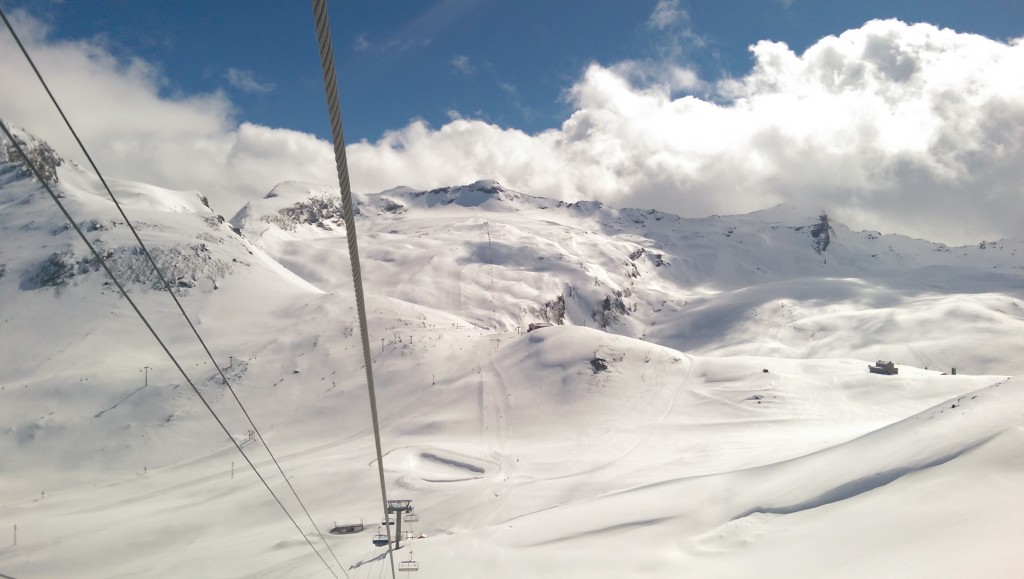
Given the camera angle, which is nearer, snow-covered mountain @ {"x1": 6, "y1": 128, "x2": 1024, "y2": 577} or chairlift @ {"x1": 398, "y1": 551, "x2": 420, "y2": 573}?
snow-covered mountain @ {"x1": 6, "y1": 128, "x2": 1024, "y2": 577}

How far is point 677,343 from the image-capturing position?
6939 inches

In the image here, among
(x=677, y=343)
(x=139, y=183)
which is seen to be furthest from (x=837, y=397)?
(x=139, y=183)

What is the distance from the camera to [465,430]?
75.6 m

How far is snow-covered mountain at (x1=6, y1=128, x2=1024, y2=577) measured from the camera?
2877cm

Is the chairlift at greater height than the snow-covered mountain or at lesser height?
lesser

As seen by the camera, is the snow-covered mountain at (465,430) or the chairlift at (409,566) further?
the chairlift at (409,566)

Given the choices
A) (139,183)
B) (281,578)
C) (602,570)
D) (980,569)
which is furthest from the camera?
(139,183)

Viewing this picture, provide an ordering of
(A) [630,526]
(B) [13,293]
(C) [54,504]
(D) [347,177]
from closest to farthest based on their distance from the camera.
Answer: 1. (D) [347,177]
2. (A) [630,526]
3. (C) [54,504]
4. (B) [13,293]

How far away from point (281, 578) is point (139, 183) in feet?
519

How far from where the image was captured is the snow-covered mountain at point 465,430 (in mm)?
28766

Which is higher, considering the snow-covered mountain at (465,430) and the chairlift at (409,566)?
the snow-covered mountain at (465,430)

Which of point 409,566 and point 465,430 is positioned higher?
point 465,430

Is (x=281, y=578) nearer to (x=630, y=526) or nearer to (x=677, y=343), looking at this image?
(x=630, y=526)

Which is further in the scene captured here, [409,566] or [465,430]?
[465,430]
